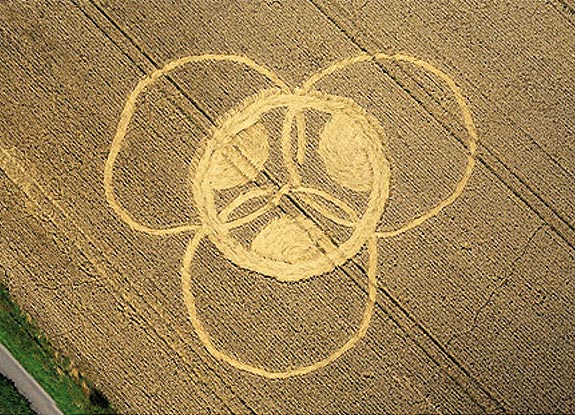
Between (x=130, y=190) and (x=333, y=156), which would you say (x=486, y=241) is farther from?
(x=130, y=190)

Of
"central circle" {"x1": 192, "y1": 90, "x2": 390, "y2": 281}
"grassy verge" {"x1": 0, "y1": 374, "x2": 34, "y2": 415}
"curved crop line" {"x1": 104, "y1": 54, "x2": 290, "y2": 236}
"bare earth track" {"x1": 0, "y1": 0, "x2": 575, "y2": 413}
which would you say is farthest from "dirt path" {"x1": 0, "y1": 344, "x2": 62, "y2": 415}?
"central circle" {"x1": 192, "y1": 90, "x2": 390, "y2": 281}

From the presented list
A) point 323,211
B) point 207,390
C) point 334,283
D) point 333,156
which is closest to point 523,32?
point 333,156

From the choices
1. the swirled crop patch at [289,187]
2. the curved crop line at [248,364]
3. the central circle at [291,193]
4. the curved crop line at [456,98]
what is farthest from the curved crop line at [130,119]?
the curved crop line at [456,98]

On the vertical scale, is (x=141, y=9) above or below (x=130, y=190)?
above

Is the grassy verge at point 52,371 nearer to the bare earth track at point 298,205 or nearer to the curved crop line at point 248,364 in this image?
the bare earth track at point 298,205

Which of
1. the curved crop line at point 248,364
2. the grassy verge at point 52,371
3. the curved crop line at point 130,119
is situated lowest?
the curved crop line at point 248,364

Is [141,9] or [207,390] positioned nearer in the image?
[207,390]

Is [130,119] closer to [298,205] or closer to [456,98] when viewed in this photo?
[298,205]
